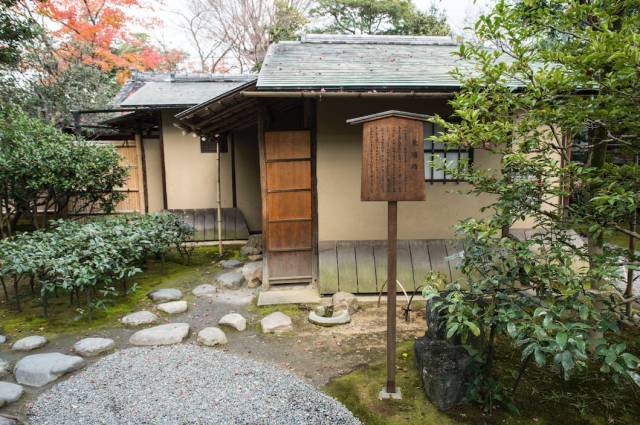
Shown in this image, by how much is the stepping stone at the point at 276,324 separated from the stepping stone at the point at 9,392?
2.72 meters

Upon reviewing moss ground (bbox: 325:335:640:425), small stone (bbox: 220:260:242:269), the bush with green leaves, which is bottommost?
moss ground (bbox: 325:335:640:425)

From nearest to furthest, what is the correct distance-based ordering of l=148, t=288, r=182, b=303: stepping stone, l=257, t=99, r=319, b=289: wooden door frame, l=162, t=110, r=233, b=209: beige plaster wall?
l=148, t=288, r=182, b=303: stepping stone < l=257, t=99, r=319, b=289: wooden door frame < l=162, t=110, r=233, b=209: beige plaster wall

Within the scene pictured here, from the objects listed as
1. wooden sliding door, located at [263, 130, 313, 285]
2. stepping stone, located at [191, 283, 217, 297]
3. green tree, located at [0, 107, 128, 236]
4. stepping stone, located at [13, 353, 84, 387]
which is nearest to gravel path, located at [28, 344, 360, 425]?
stepping stone, located at [13, 353, 84, 387]

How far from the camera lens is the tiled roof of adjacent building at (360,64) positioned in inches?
235

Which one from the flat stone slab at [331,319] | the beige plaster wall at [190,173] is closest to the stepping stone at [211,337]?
the flat stone slab at [331,319]

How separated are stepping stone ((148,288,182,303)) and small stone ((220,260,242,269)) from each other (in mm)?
1697

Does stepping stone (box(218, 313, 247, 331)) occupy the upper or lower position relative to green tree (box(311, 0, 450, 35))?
lower

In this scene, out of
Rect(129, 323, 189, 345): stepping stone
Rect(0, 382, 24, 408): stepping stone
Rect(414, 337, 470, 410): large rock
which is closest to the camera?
Rect(414, 337, 470, 410): large rock

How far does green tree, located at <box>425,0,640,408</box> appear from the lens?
2.42 metres

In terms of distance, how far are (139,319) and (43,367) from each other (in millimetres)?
1562

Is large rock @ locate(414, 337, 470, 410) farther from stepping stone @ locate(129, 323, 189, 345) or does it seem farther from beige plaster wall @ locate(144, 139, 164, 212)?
beige plaster wall @ locate(144, 139, 164, 212)

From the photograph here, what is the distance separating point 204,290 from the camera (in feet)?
23.3

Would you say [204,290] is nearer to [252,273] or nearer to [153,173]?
[252,273]

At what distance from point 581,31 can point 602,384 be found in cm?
328
